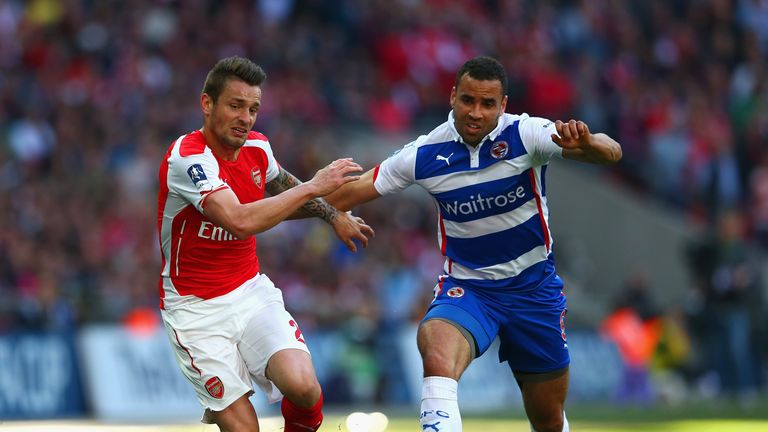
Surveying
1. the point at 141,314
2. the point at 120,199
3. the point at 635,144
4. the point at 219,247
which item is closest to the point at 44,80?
the point at 120,199

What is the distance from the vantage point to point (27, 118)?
1992 centimetres

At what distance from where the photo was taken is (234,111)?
8844 millimetres

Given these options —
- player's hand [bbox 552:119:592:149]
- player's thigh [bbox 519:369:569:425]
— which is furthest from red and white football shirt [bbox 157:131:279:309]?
player's thigh [bbox 519:369:569:425]

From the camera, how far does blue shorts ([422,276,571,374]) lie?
368 inches

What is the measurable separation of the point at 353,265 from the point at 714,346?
531 centimetres

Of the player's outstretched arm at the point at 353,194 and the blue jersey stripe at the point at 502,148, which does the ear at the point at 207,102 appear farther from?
the blue jersey stripe at the point at 502,148

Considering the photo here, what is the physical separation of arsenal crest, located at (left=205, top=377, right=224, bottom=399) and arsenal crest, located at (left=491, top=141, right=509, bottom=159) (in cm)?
227

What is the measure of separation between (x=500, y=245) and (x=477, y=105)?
3.13 feet

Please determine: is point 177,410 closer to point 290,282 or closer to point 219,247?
point 290,282

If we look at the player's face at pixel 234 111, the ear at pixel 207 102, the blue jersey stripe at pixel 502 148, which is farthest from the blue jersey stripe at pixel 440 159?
the ear at pixel 207 102

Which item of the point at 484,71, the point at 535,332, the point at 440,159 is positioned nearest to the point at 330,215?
the point at 440,159

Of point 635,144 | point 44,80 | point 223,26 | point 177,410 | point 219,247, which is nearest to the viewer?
point 219,247

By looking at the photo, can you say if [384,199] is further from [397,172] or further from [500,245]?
[500,245]

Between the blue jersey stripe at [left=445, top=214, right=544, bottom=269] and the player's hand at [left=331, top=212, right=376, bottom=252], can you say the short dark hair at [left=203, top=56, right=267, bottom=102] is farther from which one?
the blue jersey stripe at [left=445, top=214, right=544, bottom=269]
